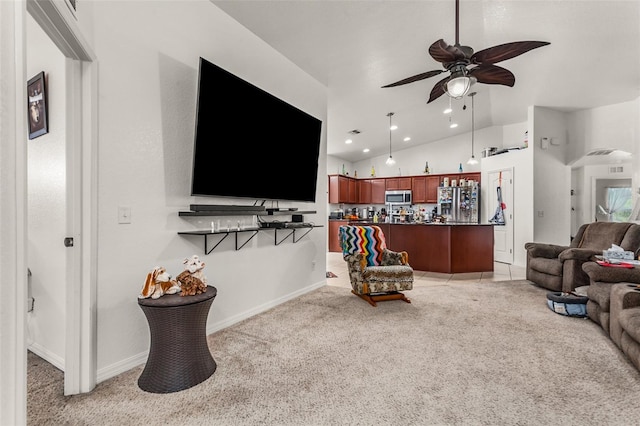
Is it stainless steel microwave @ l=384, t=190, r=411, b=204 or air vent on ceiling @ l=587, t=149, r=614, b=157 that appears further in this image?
stainless steel microwave @ l=384, t=190, r=411, b=204

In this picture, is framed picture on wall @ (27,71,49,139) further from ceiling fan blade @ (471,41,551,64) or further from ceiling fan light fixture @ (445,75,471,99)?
ceiling fan blade @ (471,41,551,64)

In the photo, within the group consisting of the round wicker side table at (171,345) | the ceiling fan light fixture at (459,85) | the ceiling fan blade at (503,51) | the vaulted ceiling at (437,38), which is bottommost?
the round wicker side table at (171,345)

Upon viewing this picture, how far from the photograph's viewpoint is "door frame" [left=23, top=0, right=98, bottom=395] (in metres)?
1.84

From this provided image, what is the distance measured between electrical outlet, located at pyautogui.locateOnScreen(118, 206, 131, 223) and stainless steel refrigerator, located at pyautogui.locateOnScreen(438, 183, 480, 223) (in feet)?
23.0

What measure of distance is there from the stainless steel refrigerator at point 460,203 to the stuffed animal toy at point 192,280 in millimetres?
6689

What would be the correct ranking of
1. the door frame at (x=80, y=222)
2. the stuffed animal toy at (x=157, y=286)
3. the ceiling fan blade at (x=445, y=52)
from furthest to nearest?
the ceiling fan blade at (x=445, y=52)
the stuffed animal toy at (x=157, y=286)
the door frame at (x=80, y=222)

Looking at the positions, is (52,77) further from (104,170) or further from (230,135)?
(230,135)

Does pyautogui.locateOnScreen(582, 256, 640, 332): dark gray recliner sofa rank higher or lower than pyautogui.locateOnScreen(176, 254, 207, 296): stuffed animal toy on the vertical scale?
lower

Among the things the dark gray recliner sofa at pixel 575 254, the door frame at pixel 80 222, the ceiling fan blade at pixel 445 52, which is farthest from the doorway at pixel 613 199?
the door frame at pixel 80 222

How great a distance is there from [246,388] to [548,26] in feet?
14.4

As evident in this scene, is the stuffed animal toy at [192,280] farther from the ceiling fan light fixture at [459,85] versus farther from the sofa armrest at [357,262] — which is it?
the ceiling fan light fixture at [459,85]

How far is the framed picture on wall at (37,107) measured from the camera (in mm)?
2184

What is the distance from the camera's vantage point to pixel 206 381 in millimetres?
1958

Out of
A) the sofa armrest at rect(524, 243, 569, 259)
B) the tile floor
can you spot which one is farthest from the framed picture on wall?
the sofa armrest at rect(524, 243, 569, 259)
